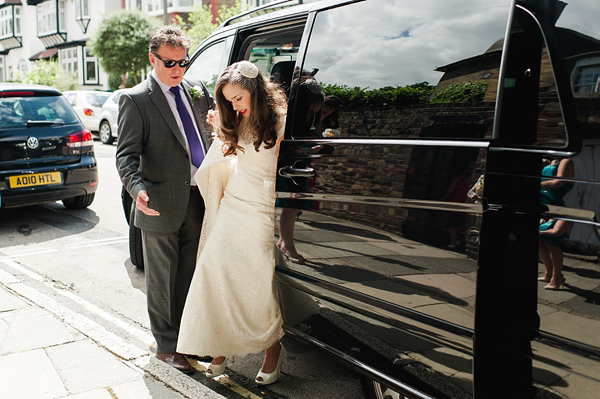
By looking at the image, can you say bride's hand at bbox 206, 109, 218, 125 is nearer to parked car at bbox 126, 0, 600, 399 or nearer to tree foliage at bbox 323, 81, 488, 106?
parked car at bbox 126, 0, 600, 399

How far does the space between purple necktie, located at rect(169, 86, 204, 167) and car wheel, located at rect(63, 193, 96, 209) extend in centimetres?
498

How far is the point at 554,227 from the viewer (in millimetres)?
1820

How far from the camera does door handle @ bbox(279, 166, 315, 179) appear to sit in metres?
2.76

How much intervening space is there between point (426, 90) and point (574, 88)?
581 mm

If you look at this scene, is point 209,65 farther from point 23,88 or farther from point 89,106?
point 89,106

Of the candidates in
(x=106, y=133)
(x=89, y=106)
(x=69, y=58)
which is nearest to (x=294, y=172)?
(x=106, y=133)

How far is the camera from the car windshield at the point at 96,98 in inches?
762

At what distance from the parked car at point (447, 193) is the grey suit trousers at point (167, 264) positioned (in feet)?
2.59

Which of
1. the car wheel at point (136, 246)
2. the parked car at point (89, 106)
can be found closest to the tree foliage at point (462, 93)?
the car wheel at point (136, 246)

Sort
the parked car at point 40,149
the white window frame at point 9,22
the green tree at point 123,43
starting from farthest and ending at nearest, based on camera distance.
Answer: the white window frame at point 9,22 < the green tree at point 123,43 < the parked car at point 40,149

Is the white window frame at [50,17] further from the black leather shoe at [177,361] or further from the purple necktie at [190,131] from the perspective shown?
the black leather shoe at [177,361]

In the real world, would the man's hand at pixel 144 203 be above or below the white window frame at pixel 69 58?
below

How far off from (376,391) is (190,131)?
1.75 m

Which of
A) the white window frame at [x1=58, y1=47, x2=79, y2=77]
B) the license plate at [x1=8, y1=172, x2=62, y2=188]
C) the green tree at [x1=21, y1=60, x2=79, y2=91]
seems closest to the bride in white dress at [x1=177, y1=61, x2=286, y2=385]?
the license plate at [x1=8, y1=172, x2=62, y2=188]
